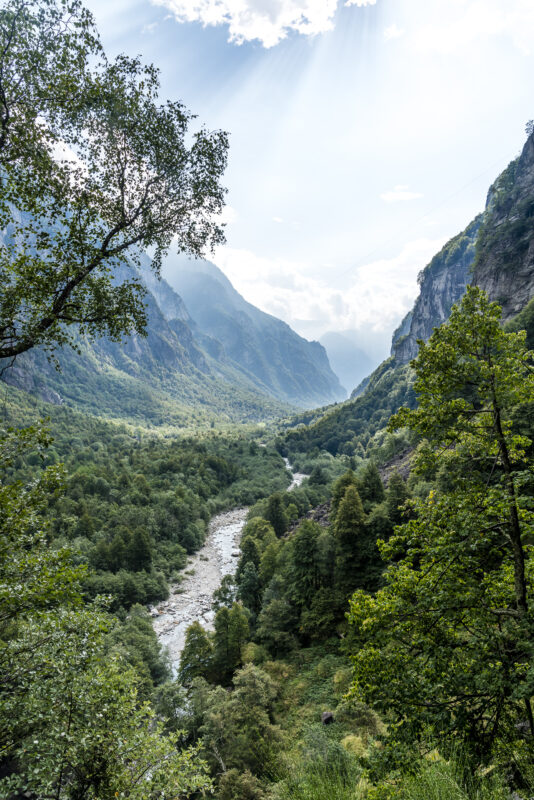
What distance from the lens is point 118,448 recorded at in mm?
109750

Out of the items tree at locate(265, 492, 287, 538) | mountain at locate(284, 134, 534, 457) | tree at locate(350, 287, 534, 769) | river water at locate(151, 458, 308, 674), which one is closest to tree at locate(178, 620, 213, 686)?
river water at locate(151, 458, 308, 674)

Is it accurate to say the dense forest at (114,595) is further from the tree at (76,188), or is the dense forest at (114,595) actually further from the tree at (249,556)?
the tree at (249,556)

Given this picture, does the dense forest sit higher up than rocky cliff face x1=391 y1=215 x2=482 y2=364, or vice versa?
rocky cliff face x1=391 y1=215 x2=482 y2=364

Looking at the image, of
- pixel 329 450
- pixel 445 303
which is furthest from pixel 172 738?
pixel 445 303

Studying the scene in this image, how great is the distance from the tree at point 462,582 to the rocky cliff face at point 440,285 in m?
166

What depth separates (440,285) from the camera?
561 feet

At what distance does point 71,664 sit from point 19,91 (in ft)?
36.8

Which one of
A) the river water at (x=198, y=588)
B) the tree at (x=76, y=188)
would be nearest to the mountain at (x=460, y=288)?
the tree at (x=76, y=188)

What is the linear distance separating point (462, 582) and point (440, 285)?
192934 mm

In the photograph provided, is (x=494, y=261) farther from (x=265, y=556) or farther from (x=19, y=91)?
(x=19, y=91)

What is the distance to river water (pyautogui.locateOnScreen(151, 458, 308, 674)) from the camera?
128ft

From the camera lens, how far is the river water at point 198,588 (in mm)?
38950

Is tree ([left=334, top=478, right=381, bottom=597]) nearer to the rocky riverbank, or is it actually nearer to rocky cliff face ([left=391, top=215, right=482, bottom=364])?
the rocky riverbank

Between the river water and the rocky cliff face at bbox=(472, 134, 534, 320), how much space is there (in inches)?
2549
